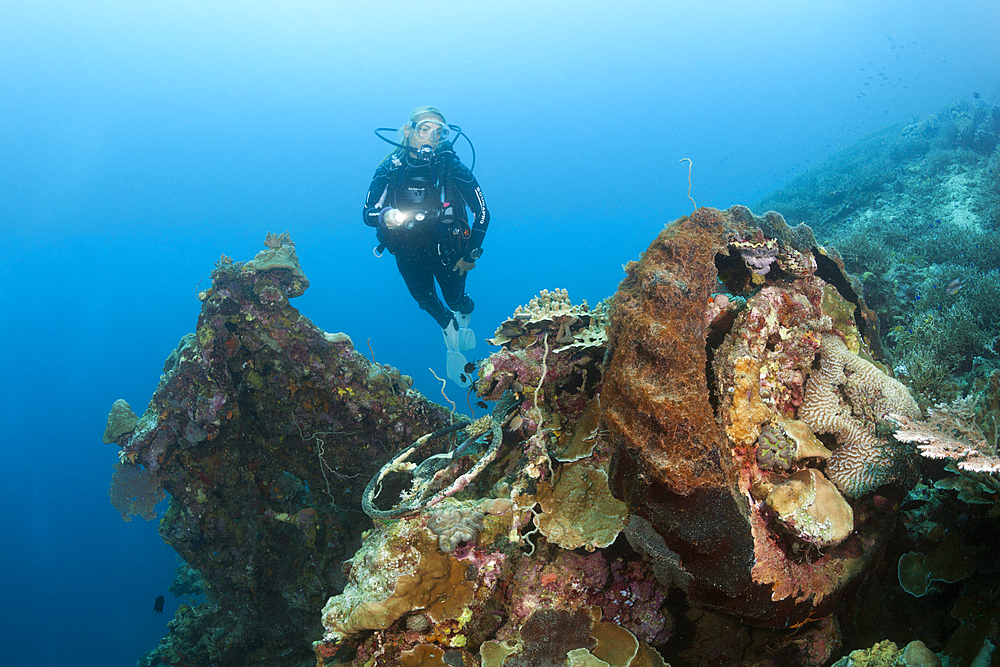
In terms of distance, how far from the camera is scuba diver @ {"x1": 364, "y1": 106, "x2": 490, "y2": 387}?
8062 millimetres

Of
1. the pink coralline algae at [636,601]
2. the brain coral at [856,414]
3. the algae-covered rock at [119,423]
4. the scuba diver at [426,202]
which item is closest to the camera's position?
the brain coral at [856,414]

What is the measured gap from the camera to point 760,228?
10.6 feet

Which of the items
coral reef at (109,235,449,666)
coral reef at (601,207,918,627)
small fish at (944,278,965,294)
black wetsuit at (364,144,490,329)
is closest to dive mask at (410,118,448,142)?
black wetsuit at (364,144,490,329)

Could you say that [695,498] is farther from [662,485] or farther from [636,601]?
[636,601]

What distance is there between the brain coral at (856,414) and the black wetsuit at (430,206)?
6563mm

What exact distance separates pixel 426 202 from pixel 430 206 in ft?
0.46

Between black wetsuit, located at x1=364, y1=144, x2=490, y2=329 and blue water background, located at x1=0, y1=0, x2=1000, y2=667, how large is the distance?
1406 inches

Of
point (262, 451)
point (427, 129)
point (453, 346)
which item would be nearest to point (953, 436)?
point (262, 451)

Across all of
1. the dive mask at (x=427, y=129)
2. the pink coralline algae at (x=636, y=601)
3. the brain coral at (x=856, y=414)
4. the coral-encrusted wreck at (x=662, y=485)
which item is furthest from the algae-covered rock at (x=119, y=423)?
the brain coral at (x=856, y=414)

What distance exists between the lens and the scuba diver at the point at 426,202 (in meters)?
8.06

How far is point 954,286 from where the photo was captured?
265 inches

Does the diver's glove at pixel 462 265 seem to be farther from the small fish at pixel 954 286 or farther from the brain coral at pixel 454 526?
the small fish at pixel 954 286

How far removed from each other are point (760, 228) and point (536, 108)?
11782 centimetres

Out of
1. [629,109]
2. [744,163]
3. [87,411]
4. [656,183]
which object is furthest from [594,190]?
[87,411]
